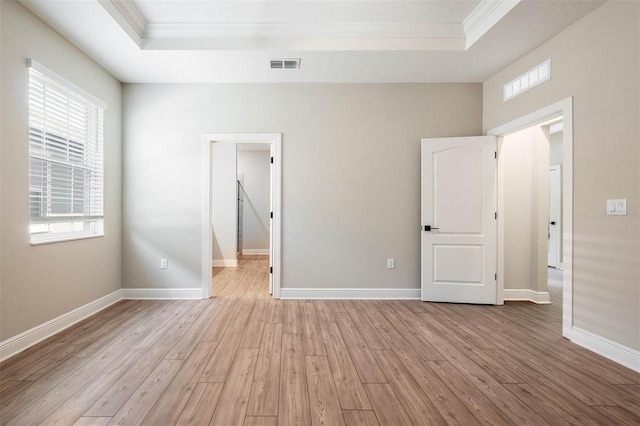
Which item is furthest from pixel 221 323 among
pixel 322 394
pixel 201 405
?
pixel 322 394

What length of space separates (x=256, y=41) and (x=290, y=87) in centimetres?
81

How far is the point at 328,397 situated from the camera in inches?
68.4

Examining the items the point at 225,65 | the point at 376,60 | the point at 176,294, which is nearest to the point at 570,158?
the point at 376,60

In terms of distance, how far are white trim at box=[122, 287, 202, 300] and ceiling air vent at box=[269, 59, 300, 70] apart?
9.55 ft

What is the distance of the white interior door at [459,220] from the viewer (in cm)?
352

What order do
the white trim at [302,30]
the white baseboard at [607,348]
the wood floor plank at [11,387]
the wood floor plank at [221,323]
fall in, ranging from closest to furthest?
the wood floor plank at [11,387] → the white baseboard at [607,348] → the wood floor plank at [221,323] → the white trim at [302,30]

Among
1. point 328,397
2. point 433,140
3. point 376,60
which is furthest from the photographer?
point 433,140

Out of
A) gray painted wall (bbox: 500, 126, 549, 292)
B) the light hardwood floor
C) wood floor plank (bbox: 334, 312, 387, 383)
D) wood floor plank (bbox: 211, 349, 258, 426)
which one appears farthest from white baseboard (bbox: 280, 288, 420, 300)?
wood floor plank (bbox: 211, 349, 258, 426)

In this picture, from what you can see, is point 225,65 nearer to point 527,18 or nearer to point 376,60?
point 376,60

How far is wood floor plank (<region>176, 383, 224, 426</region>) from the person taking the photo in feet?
5.04

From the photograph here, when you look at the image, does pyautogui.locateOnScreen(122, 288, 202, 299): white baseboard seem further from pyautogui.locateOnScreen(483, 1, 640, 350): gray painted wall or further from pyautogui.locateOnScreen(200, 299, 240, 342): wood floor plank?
pyautogui.locateOnScreen(483, 1, 640, 350): gray painted wall

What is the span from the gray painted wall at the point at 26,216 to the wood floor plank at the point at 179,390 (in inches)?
56.8

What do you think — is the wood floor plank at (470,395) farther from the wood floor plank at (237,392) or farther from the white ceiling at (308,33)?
the white ceiling at (308,33)

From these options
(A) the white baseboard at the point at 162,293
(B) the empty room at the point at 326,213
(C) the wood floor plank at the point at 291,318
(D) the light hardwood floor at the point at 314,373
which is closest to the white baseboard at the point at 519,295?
(B) the empty room at the point at 326,213
